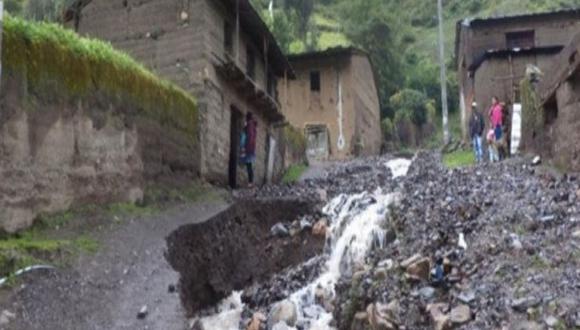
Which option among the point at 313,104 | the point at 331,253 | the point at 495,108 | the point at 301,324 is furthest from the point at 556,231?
the point at 313,104

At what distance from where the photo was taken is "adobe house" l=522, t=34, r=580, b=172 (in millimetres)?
11031

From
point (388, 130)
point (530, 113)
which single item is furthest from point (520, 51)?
point (388, 130)

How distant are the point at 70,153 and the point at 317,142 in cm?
2356

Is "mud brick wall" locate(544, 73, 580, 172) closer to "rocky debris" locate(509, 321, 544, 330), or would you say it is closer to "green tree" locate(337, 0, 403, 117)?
"rocky debris" locate(509, 321, 544, 330)

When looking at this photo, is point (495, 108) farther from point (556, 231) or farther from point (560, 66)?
point (556, 231)

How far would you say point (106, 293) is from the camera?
27.1 feet

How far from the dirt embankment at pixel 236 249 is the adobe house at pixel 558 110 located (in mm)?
5465

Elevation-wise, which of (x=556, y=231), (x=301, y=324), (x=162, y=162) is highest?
(x=162, y=162)

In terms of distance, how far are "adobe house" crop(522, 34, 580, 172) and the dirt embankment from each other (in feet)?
17.9

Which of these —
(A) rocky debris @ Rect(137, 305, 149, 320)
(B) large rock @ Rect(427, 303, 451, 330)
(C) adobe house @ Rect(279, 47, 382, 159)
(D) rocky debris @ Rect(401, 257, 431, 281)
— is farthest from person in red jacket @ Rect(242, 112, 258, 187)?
(C) adobe house @ Rect(279, 47, 382, 159)

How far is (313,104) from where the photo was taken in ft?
110

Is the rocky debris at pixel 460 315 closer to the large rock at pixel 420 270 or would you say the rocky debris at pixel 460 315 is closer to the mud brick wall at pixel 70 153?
the large rock at pixel 420 270

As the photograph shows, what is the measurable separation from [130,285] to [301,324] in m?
2.90

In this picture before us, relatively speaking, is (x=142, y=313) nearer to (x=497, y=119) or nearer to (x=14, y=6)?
(x=497, y=119)
